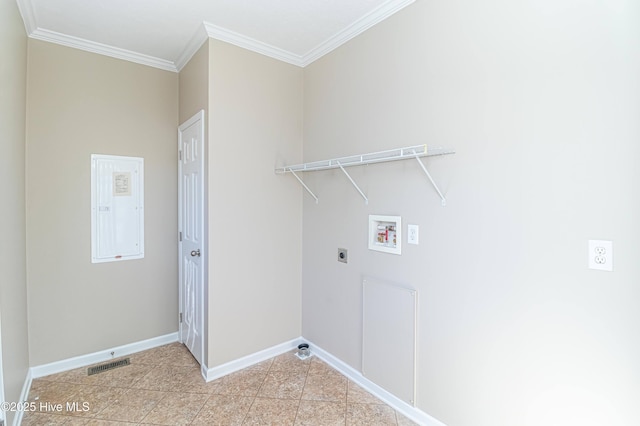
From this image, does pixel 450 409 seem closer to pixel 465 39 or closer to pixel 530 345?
pixel 530 345

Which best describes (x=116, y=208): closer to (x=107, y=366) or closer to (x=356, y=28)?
(x=107, y=366)

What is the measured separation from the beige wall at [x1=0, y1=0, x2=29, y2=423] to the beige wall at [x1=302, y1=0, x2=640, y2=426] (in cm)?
215

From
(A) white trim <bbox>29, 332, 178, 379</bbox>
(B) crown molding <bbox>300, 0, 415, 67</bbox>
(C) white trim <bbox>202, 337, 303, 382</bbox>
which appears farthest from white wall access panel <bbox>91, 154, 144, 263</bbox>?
(B) crown molding <bbox>300, 0, 415, 67</bbox>

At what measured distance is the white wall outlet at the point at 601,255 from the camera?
1.24m

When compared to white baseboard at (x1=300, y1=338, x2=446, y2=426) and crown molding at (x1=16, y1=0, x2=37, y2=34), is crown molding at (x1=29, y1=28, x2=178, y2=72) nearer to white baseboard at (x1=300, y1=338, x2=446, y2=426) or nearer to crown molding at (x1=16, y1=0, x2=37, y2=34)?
crown molding at (x1=16, y1=0, x2=37, y2=34)

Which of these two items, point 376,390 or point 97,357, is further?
point 97,357

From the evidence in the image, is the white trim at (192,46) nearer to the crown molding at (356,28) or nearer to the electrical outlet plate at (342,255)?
the crown molding at (356,28)

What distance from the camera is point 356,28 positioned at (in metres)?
2.29

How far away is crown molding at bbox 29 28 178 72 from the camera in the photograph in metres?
2.40

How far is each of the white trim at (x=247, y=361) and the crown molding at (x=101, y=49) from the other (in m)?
2.77

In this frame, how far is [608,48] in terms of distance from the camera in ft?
4.07

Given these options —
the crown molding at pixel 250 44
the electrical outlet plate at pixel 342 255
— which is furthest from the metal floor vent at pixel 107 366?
the crown molding at pixel 250 44

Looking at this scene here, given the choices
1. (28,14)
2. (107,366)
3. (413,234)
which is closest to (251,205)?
(413,234)

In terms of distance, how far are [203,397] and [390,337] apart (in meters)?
1.41
